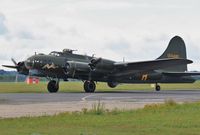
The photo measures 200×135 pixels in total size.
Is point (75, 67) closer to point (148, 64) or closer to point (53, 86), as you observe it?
point (53, 86)

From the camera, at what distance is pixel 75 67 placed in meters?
45.9

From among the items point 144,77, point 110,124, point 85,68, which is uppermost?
point 85,68

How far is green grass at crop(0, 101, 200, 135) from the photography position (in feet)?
47.0

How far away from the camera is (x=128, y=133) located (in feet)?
46.3

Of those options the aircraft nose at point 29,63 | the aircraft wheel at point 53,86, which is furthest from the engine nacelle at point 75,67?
the aircraft nose at point 29,63

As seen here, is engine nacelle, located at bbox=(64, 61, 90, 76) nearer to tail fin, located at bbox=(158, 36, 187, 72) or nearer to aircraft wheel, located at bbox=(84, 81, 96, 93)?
aircraft wheel, located at bbox=(84, 81, 96, 93)

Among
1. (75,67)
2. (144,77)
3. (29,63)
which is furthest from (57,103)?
(144,77)

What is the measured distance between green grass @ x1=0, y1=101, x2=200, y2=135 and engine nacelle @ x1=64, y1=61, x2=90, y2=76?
2510 centimetres

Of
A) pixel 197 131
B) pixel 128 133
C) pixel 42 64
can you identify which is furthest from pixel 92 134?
pixel 42 64

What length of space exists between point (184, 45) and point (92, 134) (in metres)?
45.2

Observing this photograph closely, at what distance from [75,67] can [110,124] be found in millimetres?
29648

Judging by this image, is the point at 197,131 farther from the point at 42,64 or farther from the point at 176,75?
the point at 176,75

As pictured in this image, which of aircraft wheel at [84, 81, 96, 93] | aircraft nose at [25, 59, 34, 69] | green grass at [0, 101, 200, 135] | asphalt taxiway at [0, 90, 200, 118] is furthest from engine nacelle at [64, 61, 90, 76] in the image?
green grass at [0, 101, 200, 135]

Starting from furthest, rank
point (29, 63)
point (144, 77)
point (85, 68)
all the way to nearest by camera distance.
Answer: point (144, 77) < point (85, 68) < point (29, 63)
